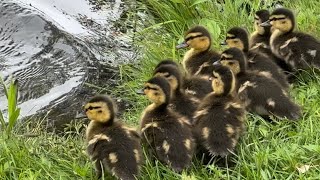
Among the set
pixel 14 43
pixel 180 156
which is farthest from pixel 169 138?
pixel 14 43

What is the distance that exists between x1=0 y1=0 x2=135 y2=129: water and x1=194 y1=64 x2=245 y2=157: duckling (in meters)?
1.15

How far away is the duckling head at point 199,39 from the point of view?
4.46m

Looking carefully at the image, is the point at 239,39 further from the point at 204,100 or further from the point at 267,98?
the point at 204,100

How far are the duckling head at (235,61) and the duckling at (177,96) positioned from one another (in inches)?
11.1

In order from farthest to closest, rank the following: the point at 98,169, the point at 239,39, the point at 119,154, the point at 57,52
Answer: the point at 57,52 → the point at 239,39 → the point at 98,169 → the point at 119,154

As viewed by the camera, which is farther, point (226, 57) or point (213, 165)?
point (226, 57)

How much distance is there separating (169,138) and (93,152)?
0.38m

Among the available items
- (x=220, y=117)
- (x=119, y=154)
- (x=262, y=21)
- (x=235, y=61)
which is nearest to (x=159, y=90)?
(x=220, y=117)

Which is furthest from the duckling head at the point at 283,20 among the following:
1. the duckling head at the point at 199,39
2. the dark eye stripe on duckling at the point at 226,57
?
the dark eye stripe on duckling at the point at 226,57

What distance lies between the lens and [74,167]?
3.68 metres

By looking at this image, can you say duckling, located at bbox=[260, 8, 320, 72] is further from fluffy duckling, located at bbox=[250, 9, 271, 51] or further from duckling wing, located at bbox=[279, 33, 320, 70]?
fluffy duckling, located at bbox=[250, 9, 271, 51]

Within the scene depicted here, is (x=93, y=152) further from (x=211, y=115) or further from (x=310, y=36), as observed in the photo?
(x=310, y=36)

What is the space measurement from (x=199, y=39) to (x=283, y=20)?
53cm

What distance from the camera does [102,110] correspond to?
363 cm
